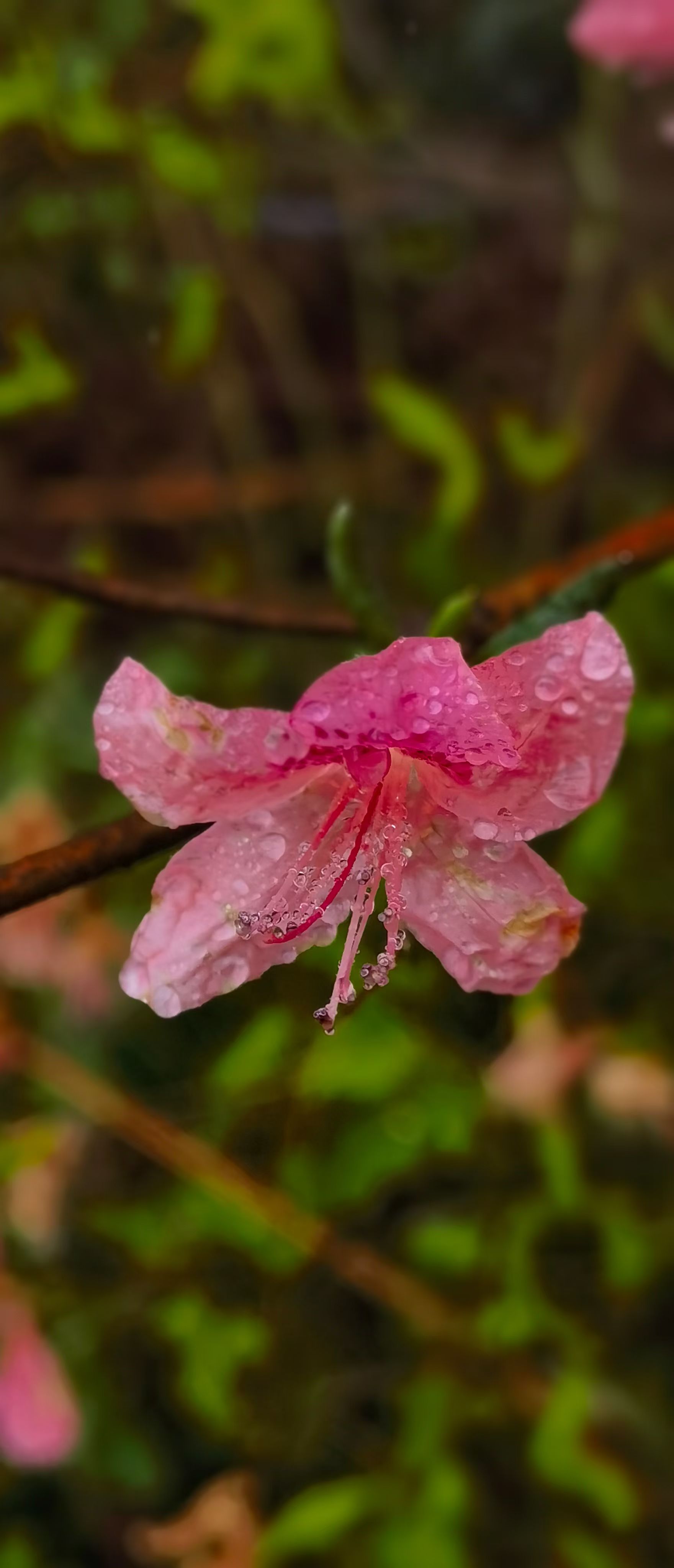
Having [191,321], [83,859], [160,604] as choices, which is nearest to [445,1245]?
[160,604]

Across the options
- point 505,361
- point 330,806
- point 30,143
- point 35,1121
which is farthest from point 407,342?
point 330,806

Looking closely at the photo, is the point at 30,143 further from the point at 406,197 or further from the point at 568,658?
the point at 568,658

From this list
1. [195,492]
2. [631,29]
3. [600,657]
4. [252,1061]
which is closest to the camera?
[600,657]

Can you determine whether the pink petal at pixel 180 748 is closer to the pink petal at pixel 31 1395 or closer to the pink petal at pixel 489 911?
the pink petal at pixel 489 911

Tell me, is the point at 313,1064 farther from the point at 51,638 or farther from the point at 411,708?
the point at 51,638

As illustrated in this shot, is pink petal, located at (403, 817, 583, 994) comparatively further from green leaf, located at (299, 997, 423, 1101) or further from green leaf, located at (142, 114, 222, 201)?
green leaf, located at (142, 114, 222, 201)

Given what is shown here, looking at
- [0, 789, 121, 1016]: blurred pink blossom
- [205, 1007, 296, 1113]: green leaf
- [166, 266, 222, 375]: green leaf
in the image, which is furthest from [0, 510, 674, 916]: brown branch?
[166, 266, 222, 375]: green leaf
